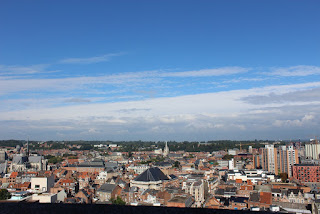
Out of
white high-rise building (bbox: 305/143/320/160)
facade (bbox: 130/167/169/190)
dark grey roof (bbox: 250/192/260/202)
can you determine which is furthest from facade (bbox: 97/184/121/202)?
white high-rise building (bbox: 305/143/320/160)

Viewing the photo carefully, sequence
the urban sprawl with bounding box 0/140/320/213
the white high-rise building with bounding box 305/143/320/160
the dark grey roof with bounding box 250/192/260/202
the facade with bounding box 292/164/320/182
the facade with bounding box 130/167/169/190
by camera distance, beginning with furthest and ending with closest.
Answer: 1. the white high-rise building with bounding box 305/143/320/160
2. the facade with bounding box 292/164/320/182
3. the facade with bounding box 130/167/169/190
4. the dark grey roof with bounding box 250/192/260/202
5. the urban sprawl with bounding box 0/140/320/213

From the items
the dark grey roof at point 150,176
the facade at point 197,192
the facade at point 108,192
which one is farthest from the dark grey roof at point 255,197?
the dark grey roof at point 150,176

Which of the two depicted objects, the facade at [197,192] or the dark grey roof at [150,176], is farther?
the dark grey roof at [150,176]

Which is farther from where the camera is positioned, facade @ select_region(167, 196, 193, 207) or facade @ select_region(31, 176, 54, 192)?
facade @ select_region(31, 176, 54, 192)

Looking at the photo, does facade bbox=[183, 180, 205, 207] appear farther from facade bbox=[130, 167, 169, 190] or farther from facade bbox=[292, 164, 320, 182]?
facade bbox=[292, 164, 320, 182]

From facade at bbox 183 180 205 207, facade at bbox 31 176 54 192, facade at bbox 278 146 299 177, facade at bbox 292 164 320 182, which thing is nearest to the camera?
facade at bbox 183 180 205 207

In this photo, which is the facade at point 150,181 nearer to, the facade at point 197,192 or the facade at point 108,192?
the facade at point 108,192

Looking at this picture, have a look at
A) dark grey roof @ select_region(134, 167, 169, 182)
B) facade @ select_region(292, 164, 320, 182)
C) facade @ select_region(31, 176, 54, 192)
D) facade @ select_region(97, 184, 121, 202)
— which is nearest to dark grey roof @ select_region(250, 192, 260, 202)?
facade @ select_region(97, 184, 121, 202)

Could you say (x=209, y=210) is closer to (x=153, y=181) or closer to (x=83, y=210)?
(x=83, y=210)

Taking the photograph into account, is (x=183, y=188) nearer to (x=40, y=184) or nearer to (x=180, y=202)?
(x=180, y=202)

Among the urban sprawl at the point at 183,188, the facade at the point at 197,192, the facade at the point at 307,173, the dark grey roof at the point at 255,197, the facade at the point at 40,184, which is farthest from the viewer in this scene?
the facade at the point at 307,173

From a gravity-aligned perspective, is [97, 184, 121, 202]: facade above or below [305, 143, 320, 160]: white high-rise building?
below

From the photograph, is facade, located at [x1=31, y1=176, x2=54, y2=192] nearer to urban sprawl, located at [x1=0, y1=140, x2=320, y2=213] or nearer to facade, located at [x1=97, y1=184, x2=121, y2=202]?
urban sprawl, located at [x1=0, y1=140, x2=320, y2=213]

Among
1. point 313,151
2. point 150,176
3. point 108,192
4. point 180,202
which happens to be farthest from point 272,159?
point 180,202
